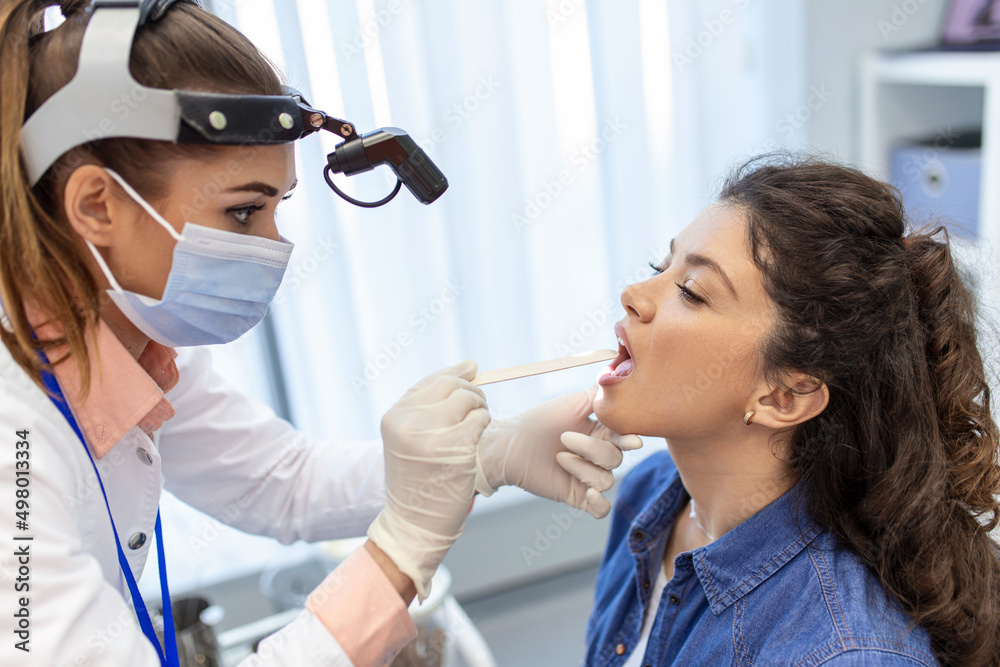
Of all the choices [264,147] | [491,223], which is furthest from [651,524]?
[491,223]

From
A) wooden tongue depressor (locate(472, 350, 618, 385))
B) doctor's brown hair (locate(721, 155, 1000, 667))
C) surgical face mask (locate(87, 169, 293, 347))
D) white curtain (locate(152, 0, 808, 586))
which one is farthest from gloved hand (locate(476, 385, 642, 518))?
white curtain (locate(152, 0, 808, 586))

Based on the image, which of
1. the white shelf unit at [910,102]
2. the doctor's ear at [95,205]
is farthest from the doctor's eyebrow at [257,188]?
the white shelf unit at [910,102]

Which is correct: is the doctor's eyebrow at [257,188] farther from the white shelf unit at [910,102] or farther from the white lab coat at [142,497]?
the white shelf unit at [910,102]

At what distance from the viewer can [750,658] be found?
3.40ft

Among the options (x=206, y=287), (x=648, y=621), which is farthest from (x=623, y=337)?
(x=206, y=287)

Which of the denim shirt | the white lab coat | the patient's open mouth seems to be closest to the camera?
the white lab coat

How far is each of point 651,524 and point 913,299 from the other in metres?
0.56

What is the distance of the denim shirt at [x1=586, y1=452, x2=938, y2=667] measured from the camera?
0.95 meters

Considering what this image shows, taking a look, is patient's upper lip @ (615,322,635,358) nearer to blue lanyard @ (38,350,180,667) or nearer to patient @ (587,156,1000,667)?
patient @ (587,156,1000,667)

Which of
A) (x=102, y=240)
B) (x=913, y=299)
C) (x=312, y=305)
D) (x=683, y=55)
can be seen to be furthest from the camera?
(x=683, y=55)

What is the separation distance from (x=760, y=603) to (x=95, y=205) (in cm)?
105

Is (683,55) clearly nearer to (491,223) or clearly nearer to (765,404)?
(491,223)

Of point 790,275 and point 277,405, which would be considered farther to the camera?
point 277,405

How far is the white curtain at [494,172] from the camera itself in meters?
1.87
